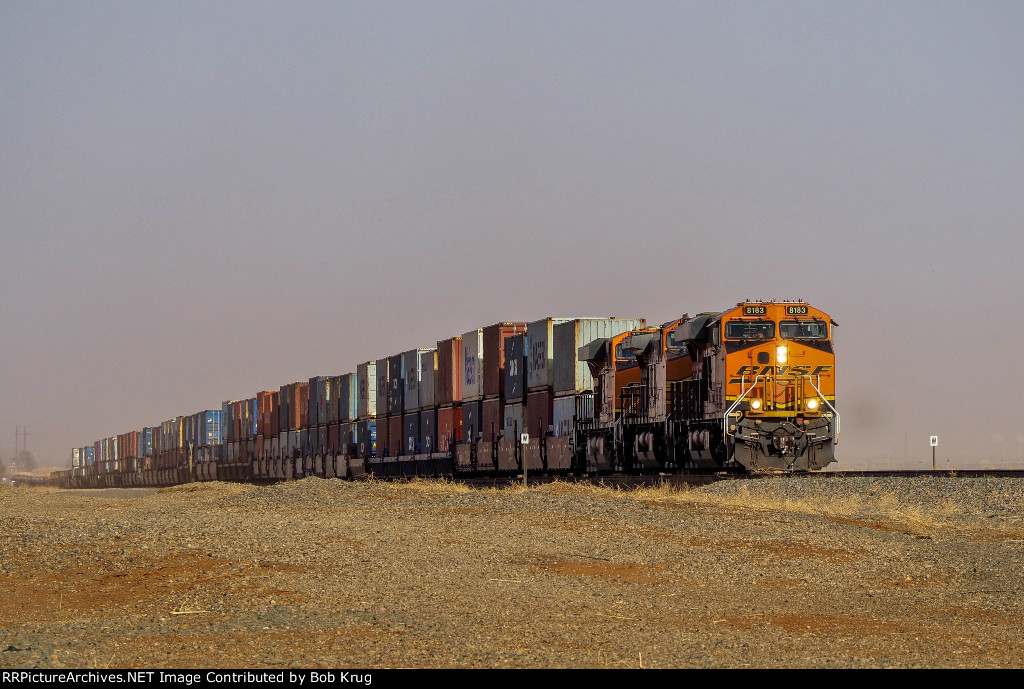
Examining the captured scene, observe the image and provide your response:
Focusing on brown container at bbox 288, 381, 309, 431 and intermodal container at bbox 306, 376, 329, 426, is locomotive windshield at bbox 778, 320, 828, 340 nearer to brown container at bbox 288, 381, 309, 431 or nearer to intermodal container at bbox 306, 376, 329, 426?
intermodal container at bbox 306, 376, 329, 426

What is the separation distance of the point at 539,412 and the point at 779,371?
516 inches

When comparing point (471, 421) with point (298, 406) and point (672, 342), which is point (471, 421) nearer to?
point (672, 342)

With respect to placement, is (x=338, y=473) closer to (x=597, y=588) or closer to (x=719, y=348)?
(x=719, y=348)

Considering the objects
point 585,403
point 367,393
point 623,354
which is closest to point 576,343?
point 585,403

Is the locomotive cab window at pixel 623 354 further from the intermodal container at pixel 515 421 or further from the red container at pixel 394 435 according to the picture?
the red container at pixel 394 435

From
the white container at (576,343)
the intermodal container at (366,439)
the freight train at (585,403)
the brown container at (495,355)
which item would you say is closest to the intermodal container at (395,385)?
the freight train at (585,403)

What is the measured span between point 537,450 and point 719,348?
40.2 feet

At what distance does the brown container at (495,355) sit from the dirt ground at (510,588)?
22818mm

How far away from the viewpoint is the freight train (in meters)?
29.1

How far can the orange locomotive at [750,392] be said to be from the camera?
2866cm

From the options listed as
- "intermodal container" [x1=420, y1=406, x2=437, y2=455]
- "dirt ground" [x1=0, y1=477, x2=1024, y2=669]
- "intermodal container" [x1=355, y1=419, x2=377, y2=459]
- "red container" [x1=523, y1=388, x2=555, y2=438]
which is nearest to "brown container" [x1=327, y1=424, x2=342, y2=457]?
"intermodal container" [x1=355, y1=419, x2=377, y2=459]

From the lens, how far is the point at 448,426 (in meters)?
47.8

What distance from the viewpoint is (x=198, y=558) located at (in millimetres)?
13664
